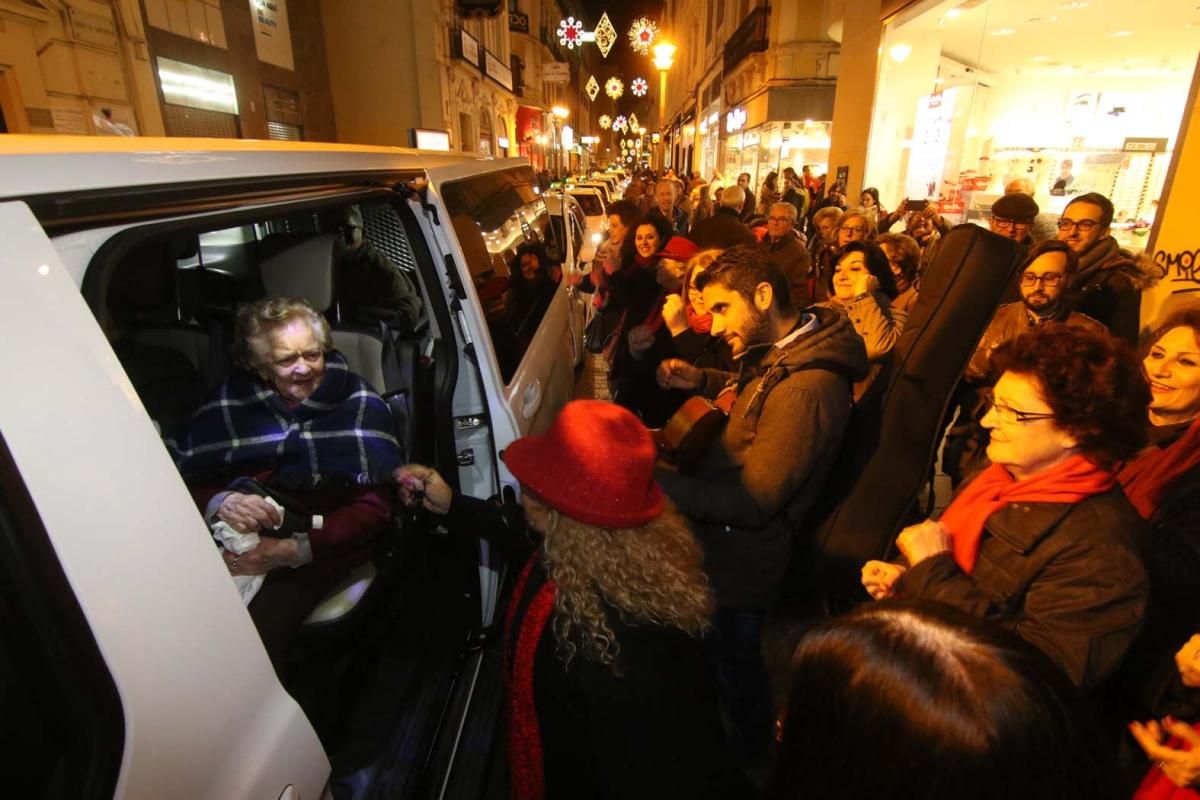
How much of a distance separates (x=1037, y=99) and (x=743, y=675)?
8726mm

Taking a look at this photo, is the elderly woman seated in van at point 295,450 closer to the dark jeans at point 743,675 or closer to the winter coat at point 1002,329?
the dark jeans at point 743,675

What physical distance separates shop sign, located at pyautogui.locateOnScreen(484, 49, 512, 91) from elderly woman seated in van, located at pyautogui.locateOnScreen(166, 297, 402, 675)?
18759mm

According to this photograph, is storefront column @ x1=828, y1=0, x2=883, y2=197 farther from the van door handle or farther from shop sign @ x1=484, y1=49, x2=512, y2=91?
shop sign @ x1=484, y1=49, x2=512, y2=91

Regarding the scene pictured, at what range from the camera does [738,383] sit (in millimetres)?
2164

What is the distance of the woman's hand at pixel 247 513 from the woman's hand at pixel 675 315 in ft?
7.79

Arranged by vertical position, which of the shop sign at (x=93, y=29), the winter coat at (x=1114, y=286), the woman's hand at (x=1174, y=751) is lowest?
the woman's hand at (x=1174, y=751)

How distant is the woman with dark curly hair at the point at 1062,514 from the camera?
1.26 metres

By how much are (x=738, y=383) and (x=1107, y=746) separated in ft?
5.00

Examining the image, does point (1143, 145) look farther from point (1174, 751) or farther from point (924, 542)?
point (1174, 751)

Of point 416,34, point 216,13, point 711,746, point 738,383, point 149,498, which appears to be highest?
point 416,34

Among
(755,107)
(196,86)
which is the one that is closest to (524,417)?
(196,86)

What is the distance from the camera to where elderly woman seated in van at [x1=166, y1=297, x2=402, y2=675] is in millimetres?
1794

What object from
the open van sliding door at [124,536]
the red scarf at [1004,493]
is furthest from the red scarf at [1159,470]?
the open van sliding door at [124,536]

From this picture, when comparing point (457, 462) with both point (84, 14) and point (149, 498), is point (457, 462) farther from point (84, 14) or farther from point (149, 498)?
point (84, 14)
